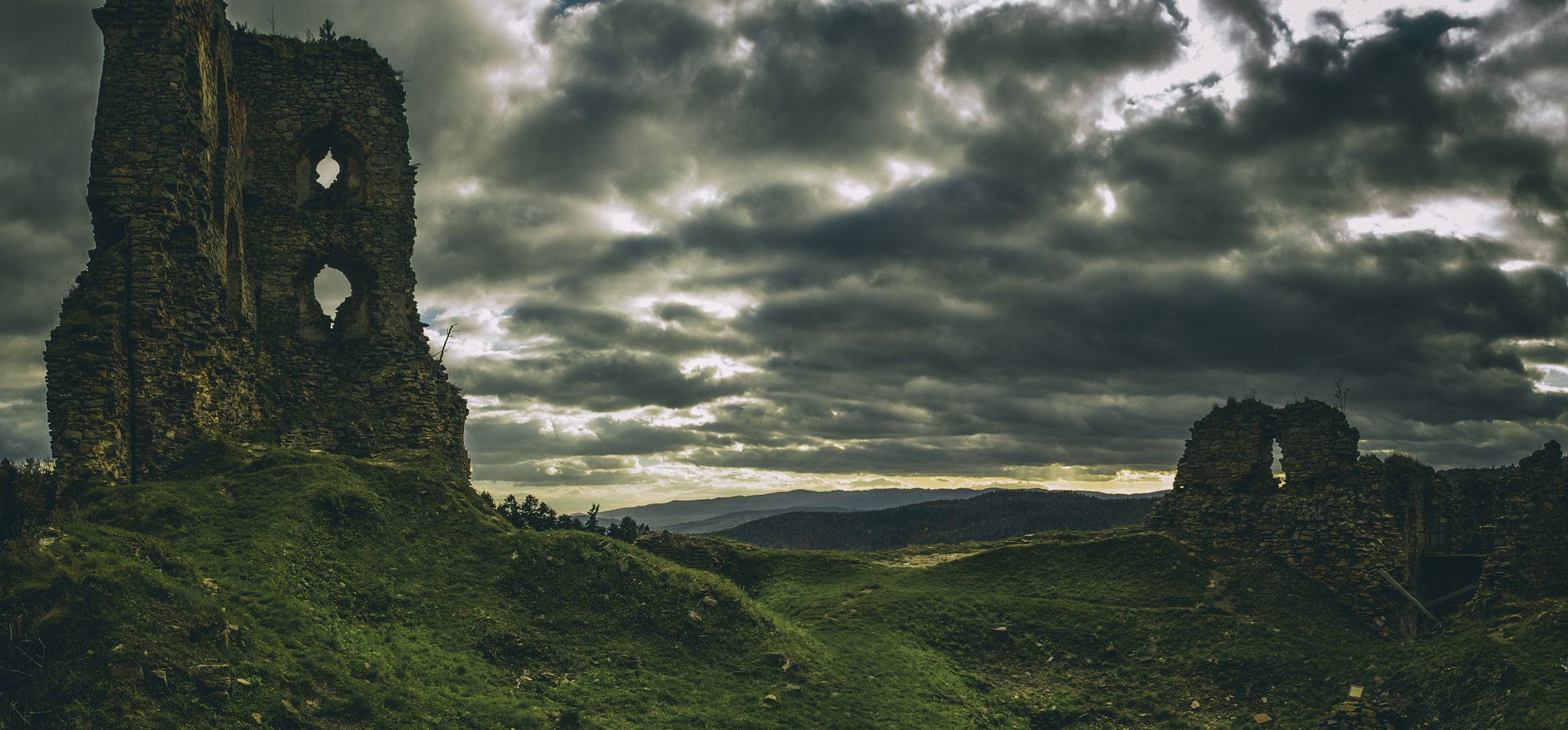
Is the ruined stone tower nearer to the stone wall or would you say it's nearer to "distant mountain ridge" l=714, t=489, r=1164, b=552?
the stone wall

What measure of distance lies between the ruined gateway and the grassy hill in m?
1.40

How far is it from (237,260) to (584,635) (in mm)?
18497

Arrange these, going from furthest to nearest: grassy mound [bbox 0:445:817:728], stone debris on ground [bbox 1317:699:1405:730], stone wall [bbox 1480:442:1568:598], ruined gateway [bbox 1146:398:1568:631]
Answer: ruined gateway [bbox 1146:398:1568:631] → stone wall [bbox 1480:442:1568:598] → stone debris on ground [bbox 1317:699:1405:730] → grassy mound [bbox 0:445:817:728]

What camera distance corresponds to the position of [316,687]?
526 inches

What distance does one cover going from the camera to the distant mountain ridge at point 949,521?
138m

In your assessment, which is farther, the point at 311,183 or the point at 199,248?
the point at 311,183

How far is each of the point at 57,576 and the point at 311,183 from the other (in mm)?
21603

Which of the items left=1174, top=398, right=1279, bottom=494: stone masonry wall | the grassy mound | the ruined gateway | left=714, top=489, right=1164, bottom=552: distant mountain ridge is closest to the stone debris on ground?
the ruined gateway

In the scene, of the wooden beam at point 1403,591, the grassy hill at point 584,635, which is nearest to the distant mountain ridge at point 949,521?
the wooden beam at point 1403,591

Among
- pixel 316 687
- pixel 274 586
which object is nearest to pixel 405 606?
pixel 274 586

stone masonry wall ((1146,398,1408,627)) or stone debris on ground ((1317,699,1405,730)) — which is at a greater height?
stone masonry wall ((1146,398,1408,627))

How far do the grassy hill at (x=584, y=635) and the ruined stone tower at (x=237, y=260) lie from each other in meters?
2.13

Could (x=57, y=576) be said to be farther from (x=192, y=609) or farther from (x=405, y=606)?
(x=405, y=606)

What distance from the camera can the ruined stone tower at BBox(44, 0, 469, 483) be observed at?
20000mm
